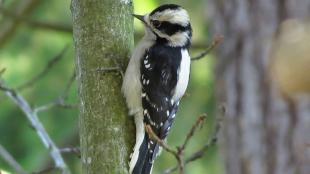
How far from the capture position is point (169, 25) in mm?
3947

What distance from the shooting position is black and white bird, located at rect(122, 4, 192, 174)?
137 inches

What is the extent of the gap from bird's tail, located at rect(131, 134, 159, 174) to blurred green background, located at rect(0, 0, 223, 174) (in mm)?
1887

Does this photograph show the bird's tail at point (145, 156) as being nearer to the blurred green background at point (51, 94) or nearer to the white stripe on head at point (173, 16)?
the white stripe on head at point (173, 16)

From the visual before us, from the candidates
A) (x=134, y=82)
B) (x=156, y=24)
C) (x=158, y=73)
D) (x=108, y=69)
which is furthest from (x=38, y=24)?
(x=108, y=69)

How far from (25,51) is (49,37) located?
278 mm

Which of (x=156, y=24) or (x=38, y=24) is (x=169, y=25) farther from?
(x=38, y=24)

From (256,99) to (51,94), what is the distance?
1939 millimetres

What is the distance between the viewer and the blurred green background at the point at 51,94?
5.64m

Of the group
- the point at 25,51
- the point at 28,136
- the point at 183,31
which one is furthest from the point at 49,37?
the point at 183,31

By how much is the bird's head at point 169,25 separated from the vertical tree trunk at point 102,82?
1.76ft

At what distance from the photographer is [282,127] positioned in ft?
15.1

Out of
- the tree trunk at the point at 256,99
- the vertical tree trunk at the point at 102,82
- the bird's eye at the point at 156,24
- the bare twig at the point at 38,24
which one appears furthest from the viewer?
the bare twig at the point at 38,24

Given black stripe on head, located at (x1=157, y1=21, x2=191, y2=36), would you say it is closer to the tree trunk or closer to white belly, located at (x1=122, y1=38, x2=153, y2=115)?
white belly, located at (x1=122, y1=38, x2=153, y2=115)

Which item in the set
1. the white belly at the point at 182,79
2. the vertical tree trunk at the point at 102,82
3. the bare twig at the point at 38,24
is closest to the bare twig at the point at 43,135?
the vertical tree trunk at the point at 102,82
